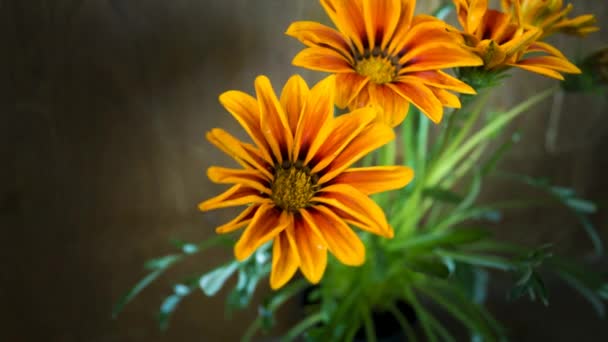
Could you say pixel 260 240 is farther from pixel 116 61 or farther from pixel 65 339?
pixel 65 339

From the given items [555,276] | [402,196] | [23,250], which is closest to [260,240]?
[402,196]

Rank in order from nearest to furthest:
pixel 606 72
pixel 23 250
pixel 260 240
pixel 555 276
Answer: pixel 260 240 < pixel 606 72 < pixel 23 250 < pixel 555 276

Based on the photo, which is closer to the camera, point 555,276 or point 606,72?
point 606,72

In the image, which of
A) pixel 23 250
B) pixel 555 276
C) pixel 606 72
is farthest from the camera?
pixel 555 276

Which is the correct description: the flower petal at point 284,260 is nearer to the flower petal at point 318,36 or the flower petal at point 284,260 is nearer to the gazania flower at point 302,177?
the gazania flower at point 302,177

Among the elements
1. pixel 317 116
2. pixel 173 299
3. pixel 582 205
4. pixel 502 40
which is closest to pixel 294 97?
pixel 317 116

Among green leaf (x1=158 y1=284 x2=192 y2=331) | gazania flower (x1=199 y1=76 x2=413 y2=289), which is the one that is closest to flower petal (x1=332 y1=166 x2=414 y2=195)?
gazania flower (x1=199 y1=76 x2=413 y2=289)

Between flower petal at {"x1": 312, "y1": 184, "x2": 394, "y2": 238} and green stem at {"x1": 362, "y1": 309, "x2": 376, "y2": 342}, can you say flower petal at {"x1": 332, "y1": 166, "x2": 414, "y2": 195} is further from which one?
green stem at {"x1": 362, "y1": 309, "x2": 376, "y2": 342}
